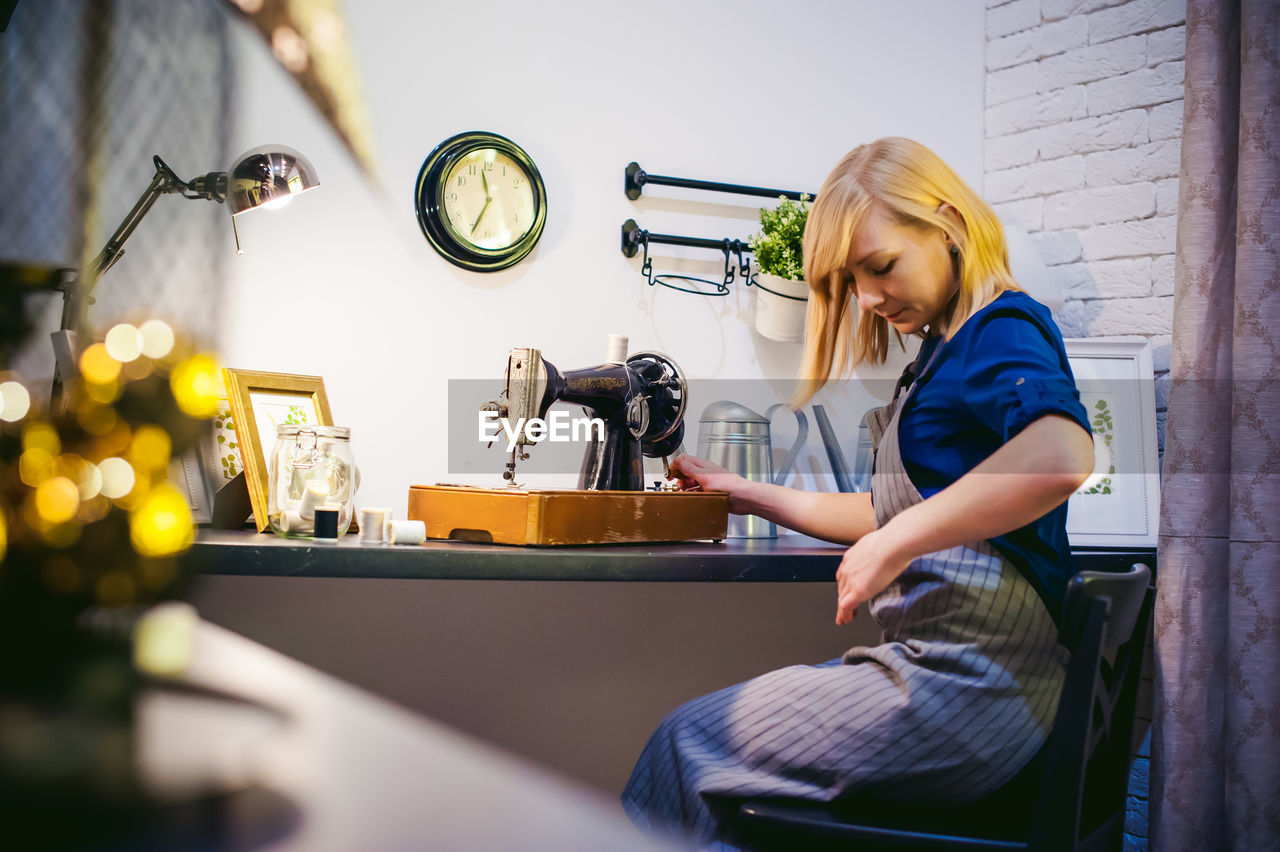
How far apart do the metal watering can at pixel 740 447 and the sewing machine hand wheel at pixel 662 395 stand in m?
0.19

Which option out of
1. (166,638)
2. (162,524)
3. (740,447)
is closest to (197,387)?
(162,524)

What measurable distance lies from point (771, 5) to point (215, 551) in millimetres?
1672

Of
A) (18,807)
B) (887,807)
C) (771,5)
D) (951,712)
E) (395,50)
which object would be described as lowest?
(18,807)

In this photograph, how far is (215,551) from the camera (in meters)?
1.20

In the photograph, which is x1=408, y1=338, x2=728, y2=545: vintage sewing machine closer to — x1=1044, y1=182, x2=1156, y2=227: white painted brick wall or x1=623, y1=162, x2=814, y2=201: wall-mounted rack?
x1=623, y1=162, x2=814, y2=201: wall-mounted rack

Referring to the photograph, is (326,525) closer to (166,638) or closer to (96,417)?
(96,417)

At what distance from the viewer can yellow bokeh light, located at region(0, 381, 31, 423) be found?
1.48m

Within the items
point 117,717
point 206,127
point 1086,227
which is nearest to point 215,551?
point 117,717

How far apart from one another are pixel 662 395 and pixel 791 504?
303mm

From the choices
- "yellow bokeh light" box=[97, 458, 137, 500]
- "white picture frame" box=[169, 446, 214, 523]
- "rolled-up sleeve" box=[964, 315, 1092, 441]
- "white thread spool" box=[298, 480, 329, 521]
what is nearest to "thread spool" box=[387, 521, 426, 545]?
"white thread spool" box=[298, 480, 329, 521]

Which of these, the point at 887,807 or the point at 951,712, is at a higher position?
the point at 951,712

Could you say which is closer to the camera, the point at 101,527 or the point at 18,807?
the point at 18,807

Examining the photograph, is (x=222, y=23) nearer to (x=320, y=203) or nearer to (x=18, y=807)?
(x=320, y=203)

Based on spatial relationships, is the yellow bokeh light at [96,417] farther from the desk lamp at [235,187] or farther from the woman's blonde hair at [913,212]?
the woman's blonde hair at [913,212]
